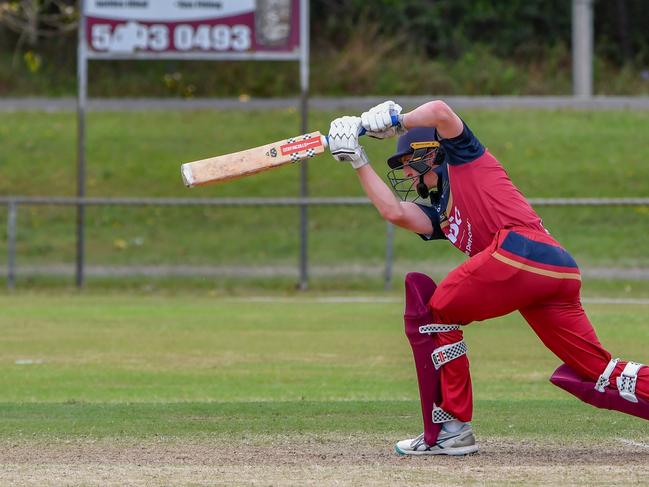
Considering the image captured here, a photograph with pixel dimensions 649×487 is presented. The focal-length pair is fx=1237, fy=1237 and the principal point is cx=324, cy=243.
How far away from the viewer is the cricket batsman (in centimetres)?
635

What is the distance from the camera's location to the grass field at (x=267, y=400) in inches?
245

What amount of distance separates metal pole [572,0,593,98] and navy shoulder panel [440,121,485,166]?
929 inches

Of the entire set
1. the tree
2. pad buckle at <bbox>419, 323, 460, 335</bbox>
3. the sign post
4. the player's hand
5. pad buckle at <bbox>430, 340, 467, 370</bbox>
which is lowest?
pad buckle at <bbox>430, 340, 467, 370</bbox>

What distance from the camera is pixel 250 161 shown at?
6891 mm

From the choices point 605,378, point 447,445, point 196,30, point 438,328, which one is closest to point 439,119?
point 438,328

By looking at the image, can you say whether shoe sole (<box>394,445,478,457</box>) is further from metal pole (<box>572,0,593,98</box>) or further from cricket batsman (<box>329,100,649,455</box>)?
metal pole (<box>572,0,593,98</box>)

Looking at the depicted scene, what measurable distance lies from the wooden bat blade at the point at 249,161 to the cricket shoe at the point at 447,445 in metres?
1.67

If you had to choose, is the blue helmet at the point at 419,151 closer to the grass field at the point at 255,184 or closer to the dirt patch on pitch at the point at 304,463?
the dirt patch on pitch at the point at 304,463

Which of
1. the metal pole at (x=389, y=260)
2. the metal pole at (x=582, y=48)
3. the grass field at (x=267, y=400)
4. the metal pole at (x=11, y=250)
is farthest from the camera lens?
the metal pole at (x=582, y=48)

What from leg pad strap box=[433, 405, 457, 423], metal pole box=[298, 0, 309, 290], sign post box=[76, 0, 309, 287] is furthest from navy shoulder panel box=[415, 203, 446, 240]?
sign post box=[76, 0, 309, 287]

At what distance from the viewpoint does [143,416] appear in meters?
8.23

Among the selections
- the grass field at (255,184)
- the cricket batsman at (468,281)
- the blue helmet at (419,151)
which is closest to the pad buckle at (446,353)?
the cricket batsman at (468,281)

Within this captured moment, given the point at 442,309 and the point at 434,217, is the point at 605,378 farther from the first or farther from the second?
the point at 434,217

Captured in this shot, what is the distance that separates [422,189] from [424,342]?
A: 886 millimetres
